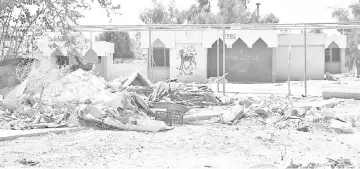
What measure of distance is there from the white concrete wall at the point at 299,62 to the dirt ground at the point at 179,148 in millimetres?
22269

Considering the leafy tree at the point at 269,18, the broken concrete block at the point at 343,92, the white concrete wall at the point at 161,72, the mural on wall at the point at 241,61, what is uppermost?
the leafy tree at the point at 269,18

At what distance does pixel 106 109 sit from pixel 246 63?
21460 mm

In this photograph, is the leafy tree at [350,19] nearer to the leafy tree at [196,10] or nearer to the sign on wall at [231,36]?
the sign on wall at [231,36]

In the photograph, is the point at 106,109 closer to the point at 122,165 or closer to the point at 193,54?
the point at 122,165

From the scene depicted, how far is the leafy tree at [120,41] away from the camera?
47.0m

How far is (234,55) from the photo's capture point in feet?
101

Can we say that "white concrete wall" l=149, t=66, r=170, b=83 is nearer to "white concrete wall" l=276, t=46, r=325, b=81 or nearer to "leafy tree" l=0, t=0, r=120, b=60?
"white concrete wall" l=276, t=46, r=325, b=81

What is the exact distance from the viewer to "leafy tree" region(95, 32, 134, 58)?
154ft

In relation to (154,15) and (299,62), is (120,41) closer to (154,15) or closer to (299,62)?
(154,15)

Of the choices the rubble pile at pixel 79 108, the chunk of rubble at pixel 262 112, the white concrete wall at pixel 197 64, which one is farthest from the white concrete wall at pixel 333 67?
the rubble pile at pixel 79 108

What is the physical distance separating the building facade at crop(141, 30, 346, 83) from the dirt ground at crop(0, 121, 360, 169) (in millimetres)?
20172

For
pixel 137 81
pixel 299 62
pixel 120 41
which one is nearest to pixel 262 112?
pixel 137 81

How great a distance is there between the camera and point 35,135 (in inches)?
357

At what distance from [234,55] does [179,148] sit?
903 inches
